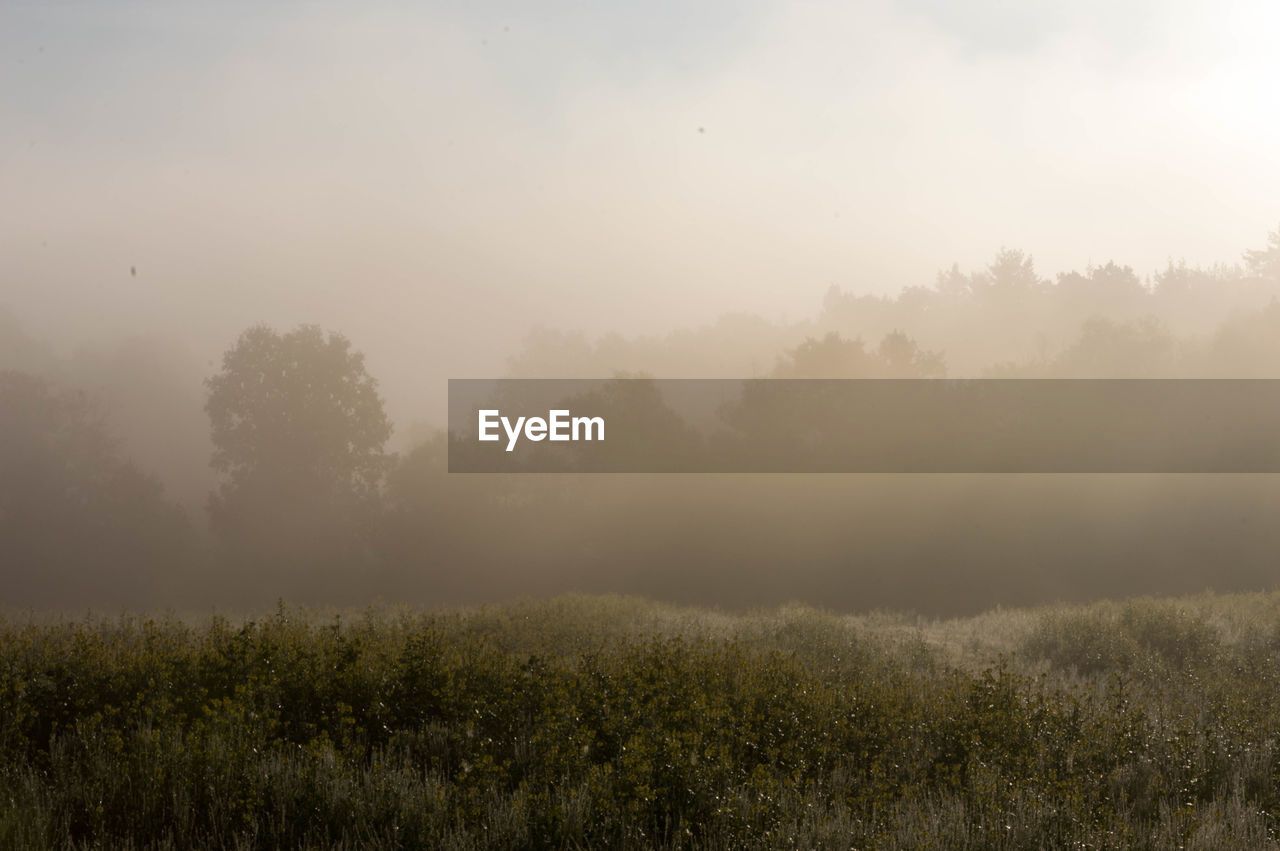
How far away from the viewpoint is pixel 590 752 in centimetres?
786

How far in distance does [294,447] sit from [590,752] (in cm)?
4500

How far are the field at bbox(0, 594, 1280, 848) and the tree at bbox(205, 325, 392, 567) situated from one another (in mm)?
35731

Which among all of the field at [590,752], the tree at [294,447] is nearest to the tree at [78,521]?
the tree at [294,447]

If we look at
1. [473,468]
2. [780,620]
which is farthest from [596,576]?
[780,620]

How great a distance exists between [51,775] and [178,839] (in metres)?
1.96

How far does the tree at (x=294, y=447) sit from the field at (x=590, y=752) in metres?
35.7

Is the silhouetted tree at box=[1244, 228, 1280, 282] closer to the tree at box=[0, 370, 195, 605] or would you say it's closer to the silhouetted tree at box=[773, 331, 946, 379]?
the silhouetted tree at box=[773, 331, 946, 379]

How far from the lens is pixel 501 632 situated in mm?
15617

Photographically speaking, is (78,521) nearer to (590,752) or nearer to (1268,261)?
(590,752)

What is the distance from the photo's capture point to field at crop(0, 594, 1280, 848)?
626 cm

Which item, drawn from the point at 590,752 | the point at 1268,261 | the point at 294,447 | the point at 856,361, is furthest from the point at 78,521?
the point at 1268,261

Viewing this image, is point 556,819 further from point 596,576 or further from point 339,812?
point 596,576

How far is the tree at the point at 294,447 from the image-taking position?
46250 mm

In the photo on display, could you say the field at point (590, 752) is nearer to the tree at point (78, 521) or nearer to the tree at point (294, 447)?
the tree at point (294, 447)
